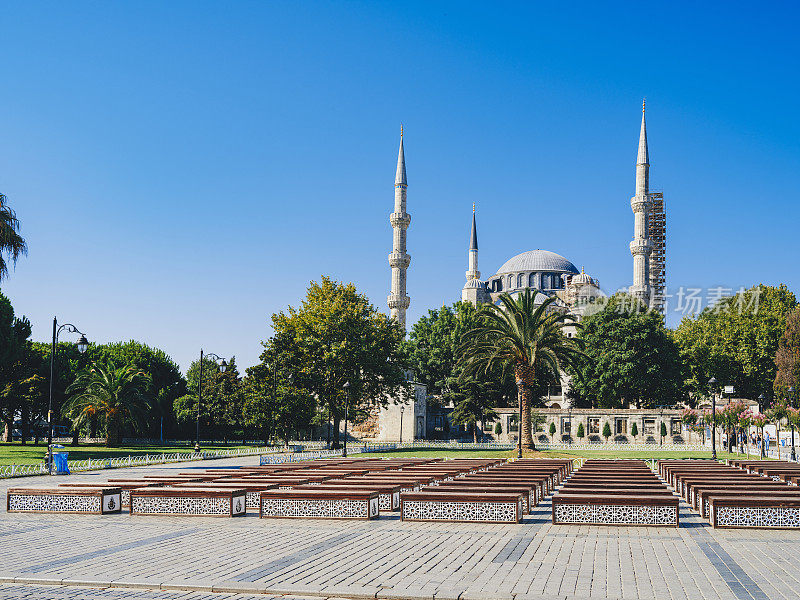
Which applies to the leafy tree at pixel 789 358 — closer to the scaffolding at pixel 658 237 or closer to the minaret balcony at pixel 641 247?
the minaret balcony at pixel 641 247

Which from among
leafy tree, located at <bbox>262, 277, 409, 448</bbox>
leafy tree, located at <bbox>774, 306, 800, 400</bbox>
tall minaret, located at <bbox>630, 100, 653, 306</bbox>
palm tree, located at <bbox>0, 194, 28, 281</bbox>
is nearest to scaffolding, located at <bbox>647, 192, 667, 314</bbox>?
tall minaret, located at <bbox>630, 100, 653, 306</bbox>

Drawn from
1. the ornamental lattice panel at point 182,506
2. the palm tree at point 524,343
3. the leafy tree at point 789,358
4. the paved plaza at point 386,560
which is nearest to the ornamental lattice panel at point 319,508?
the paved plaza at point 386,560

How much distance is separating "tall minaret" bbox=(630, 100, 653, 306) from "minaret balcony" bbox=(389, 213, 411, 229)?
83.1 feet

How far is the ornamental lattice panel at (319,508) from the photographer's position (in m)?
15.2

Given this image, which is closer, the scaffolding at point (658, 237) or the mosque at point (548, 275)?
the mosque at point (548, 275)

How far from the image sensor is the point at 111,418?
57062mm

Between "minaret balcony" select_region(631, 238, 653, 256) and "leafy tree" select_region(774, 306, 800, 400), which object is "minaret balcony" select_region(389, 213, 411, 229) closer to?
"minaret balcony" select_region(631, 238, 653, 256)

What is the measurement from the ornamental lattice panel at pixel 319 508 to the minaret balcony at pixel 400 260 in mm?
68003

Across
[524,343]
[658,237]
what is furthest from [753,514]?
[658,237]

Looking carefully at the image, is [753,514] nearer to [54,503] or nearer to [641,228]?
[54,503]

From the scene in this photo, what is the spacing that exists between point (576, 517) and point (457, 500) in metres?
2.28

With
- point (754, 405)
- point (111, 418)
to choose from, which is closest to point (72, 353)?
point (111, 418)

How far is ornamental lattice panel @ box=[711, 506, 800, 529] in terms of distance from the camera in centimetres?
1377

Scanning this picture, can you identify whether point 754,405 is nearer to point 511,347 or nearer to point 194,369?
point 511,347
